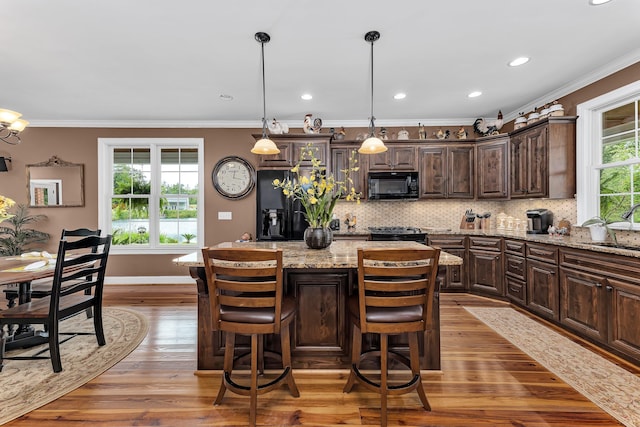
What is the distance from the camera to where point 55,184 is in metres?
4.71

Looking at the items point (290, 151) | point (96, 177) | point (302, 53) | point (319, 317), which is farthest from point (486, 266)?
point (96, 177)

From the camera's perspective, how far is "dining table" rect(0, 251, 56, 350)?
209 centimetres

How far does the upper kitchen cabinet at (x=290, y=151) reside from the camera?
434 centimetres

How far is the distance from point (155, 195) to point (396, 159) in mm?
4056

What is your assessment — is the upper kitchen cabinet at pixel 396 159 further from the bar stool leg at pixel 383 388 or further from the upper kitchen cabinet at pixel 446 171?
the bar stool leg at pixel 383 388

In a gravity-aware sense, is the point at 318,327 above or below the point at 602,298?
below

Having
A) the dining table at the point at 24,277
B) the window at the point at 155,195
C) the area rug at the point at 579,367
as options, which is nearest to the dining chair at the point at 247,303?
the dining table at the point at 24,277

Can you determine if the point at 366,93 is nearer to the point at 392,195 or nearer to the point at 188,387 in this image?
the point at 392,195

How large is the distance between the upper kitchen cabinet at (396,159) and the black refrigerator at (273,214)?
140 centimetres

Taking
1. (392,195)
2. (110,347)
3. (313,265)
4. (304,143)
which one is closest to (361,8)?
(313,265)

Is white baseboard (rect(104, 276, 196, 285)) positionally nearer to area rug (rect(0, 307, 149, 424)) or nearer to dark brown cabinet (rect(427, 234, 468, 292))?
area rug (rect(0, 307, 149, 424))

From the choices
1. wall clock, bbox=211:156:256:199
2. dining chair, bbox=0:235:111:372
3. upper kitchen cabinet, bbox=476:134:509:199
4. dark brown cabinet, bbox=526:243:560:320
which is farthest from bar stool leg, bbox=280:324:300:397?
upper kitchen cabinet, bbox=476:134:509:199

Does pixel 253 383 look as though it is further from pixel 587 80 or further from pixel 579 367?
pixel 587 80

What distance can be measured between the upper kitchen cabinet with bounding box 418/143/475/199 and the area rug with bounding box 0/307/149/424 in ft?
13.7
